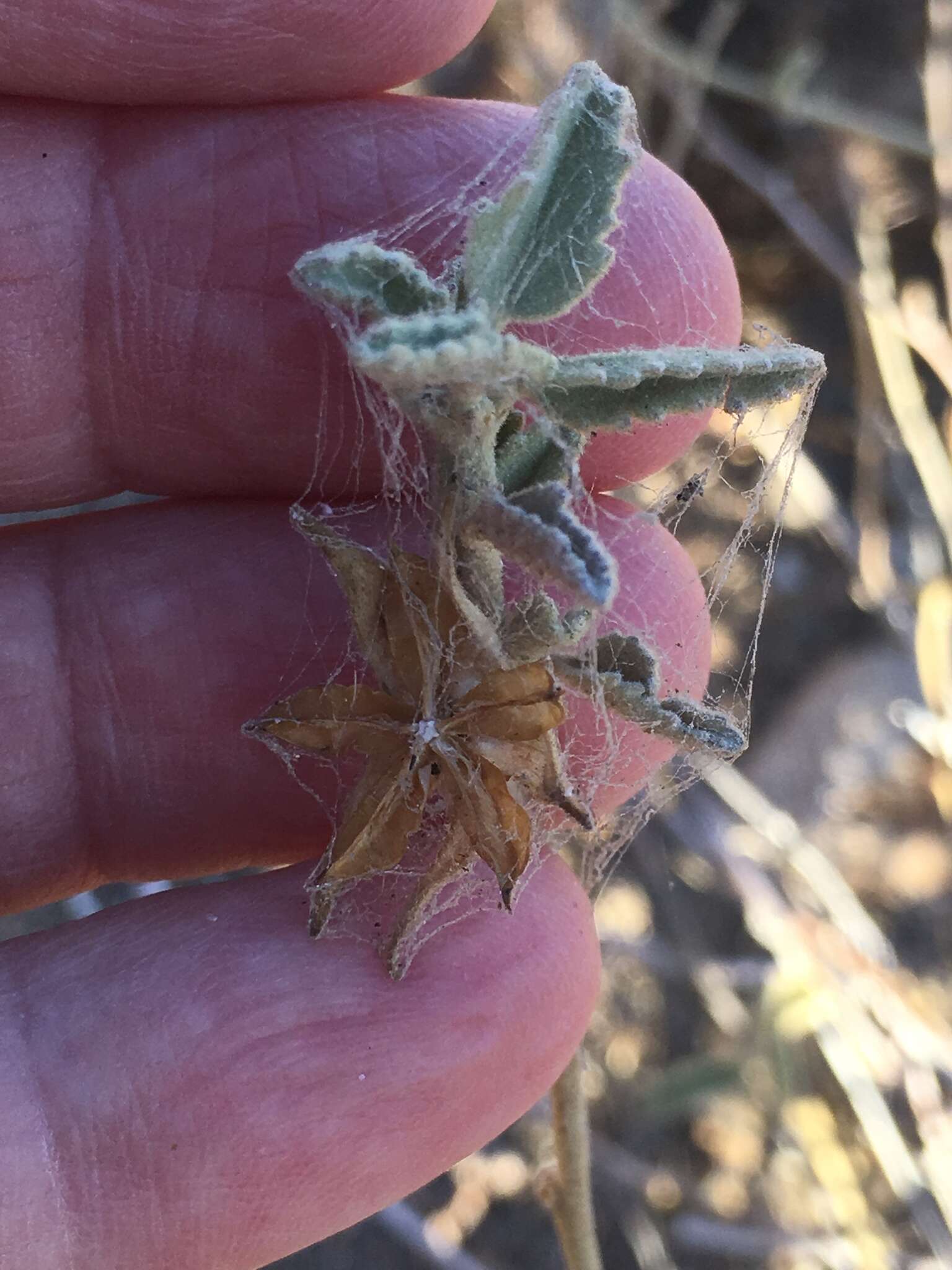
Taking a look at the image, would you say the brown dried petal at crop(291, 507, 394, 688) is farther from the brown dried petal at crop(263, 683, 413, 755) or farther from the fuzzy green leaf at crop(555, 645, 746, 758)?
the fuzzy green leaf at crop(555, 645, 746, 758)

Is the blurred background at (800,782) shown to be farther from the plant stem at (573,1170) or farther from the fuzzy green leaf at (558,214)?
the fuzzy green leaf at (558,214)

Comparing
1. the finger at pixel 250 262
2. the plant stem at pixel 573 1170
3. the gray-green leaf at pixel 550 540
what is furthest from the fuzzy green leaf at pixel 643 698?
the plant stem at pixel 573 1170

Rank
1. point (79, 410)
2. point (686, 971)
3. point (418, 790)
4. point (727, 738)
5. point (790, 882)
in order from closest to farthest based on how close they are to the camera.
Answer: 1. point (727, 738)
2. point (418, 790)
3. point (79, 410)
4. point (790, 882)
5. point (686, 971)

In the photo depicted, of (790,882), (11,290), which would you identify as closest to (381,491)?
(11,290)

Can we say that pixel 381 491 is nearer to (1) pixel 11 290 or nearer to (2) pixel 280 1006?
(1) pixel 11 290

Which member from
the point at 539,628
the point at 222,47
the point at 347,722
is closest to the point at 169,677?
the point at 347,722

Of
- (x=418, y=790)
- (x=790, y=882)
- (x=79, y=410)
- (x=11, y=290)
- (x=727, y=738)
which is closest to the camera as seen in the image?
(x=727, y=738)

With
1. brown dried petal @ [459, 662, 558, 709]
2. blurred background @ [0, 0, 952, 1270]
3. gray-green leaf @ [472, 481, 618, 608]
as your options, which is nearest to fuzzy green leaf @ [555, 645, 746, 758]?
brown dried petal @ [459, 662, 558, 709]
